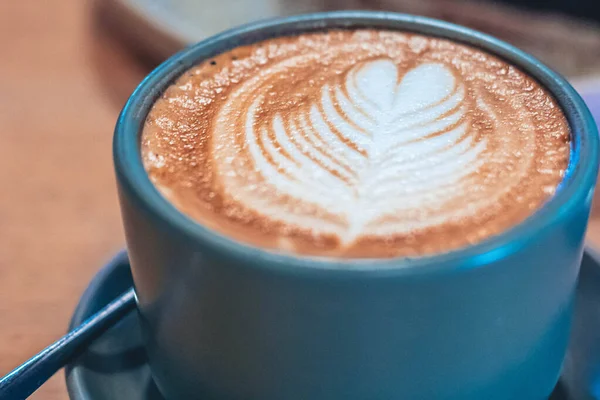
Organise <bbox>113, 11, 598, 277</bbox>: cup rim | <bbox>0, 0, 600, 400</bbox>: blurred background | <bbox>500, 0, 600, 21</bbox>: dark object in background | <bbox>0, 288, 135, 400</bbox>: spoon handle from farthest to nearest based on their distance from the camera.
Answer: <bbox>500, 0, 600, 21</bbox>: dark object in background < <bbox>0, 0, 600, 400</bbox>: blurred background < <bbox>0, 288, 135, 400</bbox>: spoon handle < <bbox>113, 11, 598, 277</bbox>: cup rim

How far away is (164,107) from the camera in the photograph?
62 centimetres

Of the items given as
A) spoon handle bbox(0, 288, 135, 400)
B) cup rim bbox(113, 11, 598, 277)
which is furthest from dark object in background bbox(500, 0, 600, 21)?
spoon handle bbox(0, 288, 135, 400)

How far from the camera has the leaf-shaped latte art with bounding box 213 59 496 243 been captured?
506mm

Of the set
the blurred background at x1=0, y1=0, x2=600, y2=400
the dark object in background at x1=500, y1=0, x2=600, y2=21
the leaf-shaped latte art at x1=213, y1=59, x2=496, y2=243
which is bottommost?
the blurred background at x1=0, y1=0, x2=600, y2=400

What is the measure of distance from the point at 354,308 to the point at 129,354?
317 millimetres

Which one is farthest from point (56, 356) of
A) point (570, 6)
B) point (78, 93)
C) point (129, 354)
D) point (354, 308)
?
point (570, 6)

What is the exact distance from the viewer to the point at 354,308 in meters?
0.43

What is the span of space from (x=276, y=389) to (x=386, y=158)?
0.67 feet

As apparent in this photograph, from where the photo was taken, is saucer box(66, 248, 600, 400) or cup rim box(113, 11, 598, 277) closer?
cup rim box(113, 11, 598, 277)

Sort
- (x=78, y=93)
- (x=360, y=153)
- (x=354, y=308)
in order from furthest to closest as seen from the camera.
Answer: (x=78, y=93) < (x=360, y=153) < (x=354, y=308)

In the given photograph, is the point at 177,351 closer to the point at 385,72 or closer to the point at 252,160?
the point at 252,160

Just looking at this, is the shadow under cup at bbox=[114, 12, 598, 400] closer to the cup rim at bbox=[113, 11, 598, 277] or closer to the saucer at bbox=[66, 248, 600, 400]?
the cup rim at bbox=[113, 11, 598, 277]

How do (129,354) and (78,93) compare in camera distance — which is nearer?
(129,354)

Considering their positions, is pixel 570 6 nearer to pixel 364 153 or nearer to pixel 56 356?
pixel 364 153
